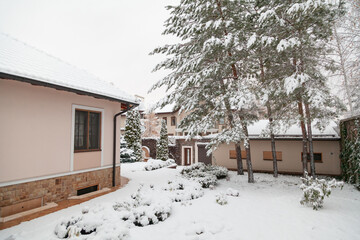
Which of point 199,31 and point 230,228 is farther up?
point 199,31

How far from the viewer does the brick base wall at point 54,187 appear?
15.9ft

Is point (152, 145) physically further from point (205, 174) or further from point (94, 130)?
point (94, 130)

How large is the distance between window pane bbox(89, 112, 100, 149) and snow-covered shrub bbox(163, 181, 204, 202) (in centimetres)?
304

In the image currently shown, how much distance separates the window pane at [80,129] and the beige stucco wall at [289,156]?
634 cm

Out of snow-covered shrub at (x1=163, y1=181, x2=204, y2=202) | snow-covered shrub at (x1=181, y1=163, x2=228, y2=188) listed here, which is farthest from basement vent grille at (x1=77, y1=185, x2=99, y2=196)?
snow-covered shrub at (x1=181, y1=163, x2=228, y2=188)

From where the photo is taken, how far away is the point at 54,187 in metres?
5.73

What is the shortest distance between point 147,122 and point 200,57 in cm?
2294

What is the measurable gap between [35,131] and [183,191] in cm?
475

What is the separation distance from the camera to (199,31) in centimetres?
740

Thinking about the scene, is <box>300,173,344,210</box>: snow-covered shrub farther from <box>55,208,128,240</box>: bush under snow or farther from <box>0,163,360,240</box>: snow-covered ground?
<box>55,208,128,240</box>: bush under snow

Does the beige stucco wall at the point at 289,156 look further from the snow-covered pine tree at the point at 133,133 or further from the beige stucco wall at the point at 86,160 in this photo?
the snow-covered pine tree at the point at 133,133

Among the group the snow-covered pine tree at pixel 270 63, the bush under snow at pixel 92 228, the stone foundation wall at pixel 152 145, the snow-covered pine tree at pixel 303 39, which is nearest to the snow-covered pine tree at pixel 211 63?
the snow-covered pine tree at pixel 270 63

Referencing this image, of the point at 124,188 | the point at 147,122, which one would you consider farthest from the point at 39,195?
the point at 147,122

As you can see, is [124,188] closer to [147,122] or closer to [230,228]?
[230,228]
